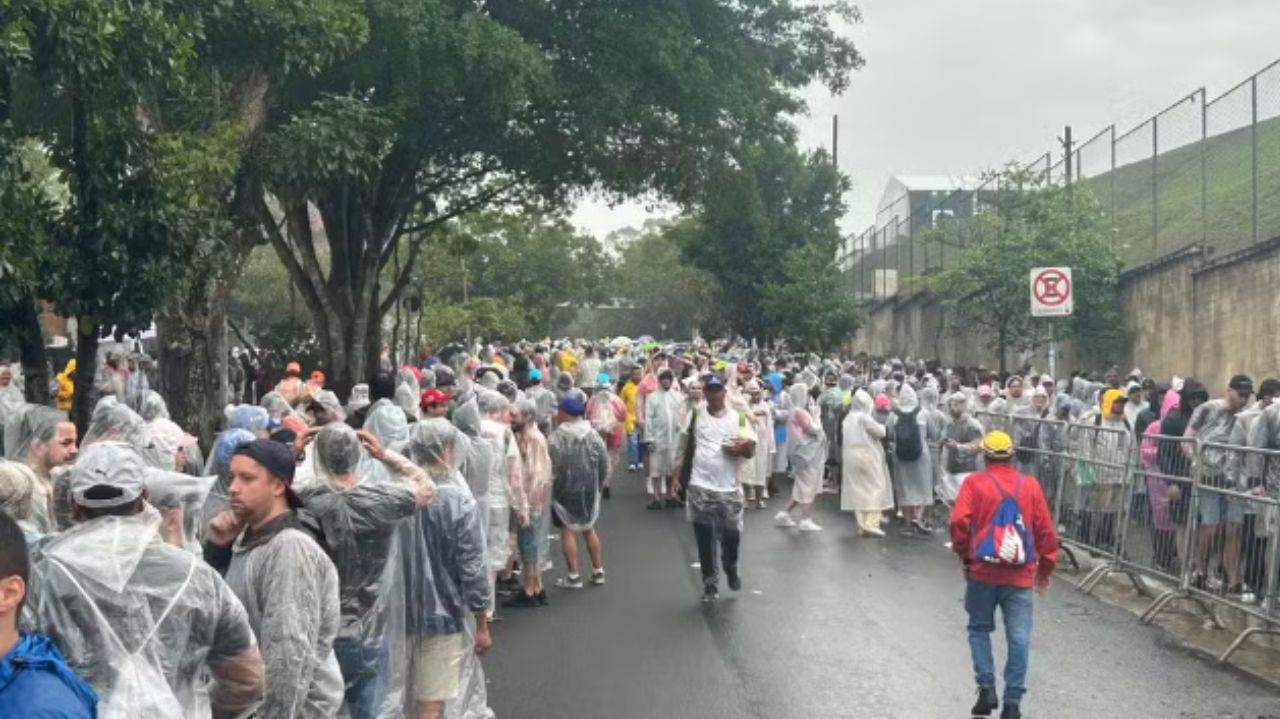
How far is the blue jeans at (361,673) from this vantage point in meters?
6.02

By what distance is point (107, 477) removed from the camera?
13.5ft

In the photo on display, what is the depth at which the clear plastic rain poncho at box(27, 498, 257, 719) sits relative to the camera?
3.82 metres

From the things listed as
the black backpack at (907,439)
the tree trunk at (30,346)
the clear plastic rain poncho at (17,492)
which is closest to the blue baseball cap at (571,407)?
the tree trunk at (30,346)

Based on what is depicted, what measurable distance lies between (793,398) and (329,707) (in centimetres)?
1389

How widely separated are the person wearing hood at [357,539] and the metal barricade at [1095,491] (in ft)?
26.1

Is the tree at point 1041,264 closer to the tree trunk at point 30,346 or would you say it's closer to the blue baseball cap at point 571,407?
the blue baseball cap at point 571,407

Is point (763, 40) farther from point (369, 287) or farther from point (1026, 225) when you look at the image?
point (369, 287)

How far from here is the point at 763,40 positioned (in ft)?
84.0

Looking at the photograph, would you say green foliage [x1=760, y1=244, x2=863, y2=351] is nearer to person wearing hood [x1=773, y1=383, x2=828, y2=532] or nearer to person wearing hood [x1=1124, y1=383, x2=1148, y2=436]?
person wearing hood [x1=773, y1=383, x2=828, y2=532]

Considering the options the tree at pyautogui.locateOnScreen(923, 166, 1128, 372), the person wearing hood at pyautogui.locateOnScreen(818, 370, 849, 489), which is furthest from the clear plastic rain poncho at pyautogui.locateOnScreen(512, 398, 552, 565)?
the tree at pyautogui.locateOnScreen(923, 166, 1128, 372)

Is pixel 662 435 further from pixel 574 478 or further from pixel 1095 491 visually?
pixel 1095 491

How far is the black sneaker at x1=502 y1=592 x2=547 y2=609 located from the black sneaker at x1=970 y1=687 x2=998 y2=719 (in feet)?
14.5

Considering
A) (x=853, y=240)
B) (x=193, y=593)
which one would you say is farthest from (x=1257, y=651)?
(x=853, y=240)

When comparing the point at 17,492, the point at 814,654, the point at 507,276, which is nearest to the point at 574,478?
the point at 814,654
